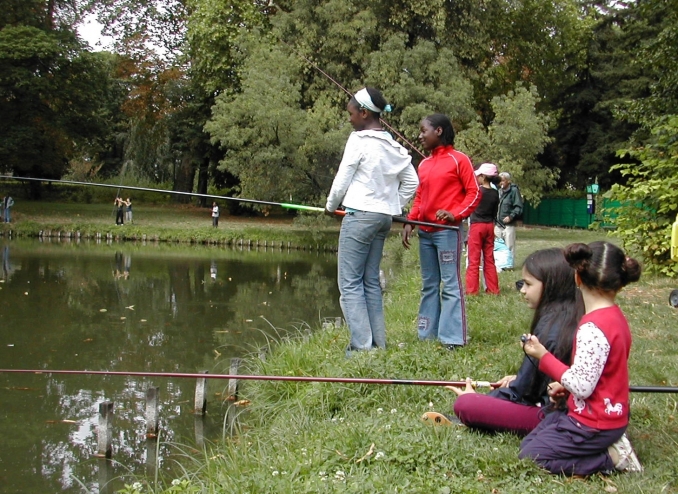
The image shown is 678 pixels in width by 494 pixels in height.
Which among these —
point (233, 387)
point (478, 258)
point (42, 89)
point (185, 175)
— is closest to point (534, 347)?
point (233, 387)

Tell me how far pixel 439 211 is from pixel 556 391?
2.31 metres

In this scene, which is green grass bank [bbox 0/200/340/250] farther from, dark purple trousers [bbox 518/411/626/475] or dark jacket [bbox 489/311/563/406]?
dark purple trousers [bbox 518/411/626/475]

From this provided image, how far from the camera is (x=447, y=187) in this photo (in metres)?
5.77

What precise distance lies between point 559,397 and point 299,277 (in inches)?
585

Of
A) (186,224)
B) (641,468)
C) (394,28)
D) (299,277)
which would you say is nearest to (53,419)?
(641,468)

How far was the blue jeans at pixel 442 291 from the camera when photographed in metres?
5.55

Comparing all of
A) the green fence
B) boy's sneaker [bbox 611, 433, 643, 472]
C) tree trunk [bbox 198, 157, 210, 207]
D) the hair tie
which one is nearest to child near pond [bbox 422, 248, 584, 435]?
boy's sneaker [bbox 611, 433, 643, 472]

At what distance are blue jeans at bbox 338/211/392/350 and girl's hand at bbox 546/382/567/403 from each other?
2044mm

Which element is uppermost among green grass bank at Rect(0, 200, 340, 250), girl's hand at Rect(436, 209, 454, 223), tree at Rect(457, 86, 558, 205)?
tree at Rect(457, 86, 558, 205)

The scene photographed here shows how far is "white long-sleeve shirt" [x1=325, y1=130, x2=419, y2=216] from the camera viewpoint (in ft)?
17.5

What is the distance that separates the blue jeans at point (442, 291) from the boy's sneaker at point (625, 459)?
225 cm

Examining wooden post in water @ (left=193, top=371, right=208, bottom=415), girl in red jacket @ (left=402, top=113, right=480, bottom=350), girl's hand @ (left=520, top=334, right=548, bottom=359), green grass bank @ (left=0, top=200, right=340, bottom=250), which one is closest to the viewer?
girl's hand @ (left=520, top=334, right=548, bottom=359)

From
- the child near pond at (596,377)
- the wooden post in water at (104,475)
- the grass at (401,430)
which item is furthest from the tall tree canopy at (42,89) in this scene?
the child near pond at (596,377)

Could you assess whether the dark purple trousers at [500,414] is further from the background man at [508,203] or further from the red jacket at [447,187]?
the background man at [508,203]
